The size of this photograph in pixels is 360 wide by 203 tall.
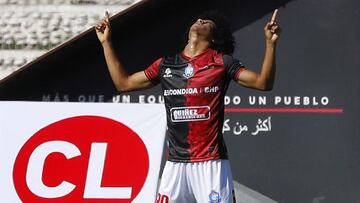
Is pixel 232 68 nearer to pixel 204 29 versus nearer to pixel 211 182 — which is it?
pixel 204 29

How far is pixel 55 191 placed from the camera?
601cm

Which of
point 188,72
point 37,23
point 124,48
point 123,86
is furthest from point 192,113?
point 37,23

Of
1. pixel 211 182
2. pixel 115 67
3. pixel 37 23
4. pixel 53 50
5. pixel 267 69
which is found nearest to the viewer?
pixel 267 69

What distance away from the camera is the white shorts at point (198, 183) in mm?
5324

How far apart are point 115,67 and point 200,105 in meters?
0.56

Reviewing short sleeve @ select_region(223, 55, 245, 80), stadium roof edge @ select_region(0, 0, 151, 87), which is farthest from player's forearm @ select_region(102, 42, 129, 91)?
stadium roof edge @ select_region(0, 0, 151, 87)

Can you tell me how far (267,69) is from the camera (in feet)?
16.9

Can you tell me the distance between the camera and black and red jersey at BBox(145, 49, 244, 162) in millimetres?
5375

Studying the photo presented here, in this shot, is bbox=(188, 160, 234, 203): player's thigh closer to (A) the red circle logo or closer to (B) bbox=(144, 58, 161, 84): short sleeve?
(B) bbox=(144, 58, 161, 84): short sleeve

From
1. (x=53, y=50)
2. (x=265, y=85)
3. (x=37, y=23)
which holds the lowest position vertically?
(x=265, y=85)

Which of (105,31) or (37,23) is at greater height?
(37,23)

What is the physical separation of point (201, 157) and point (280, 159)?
6.93 feet

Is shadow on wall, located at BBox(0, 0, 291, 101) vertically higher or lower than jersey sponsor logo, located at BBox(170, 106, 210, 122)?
higher

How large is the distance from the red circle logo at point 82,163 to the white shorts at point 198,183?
0.62 m
